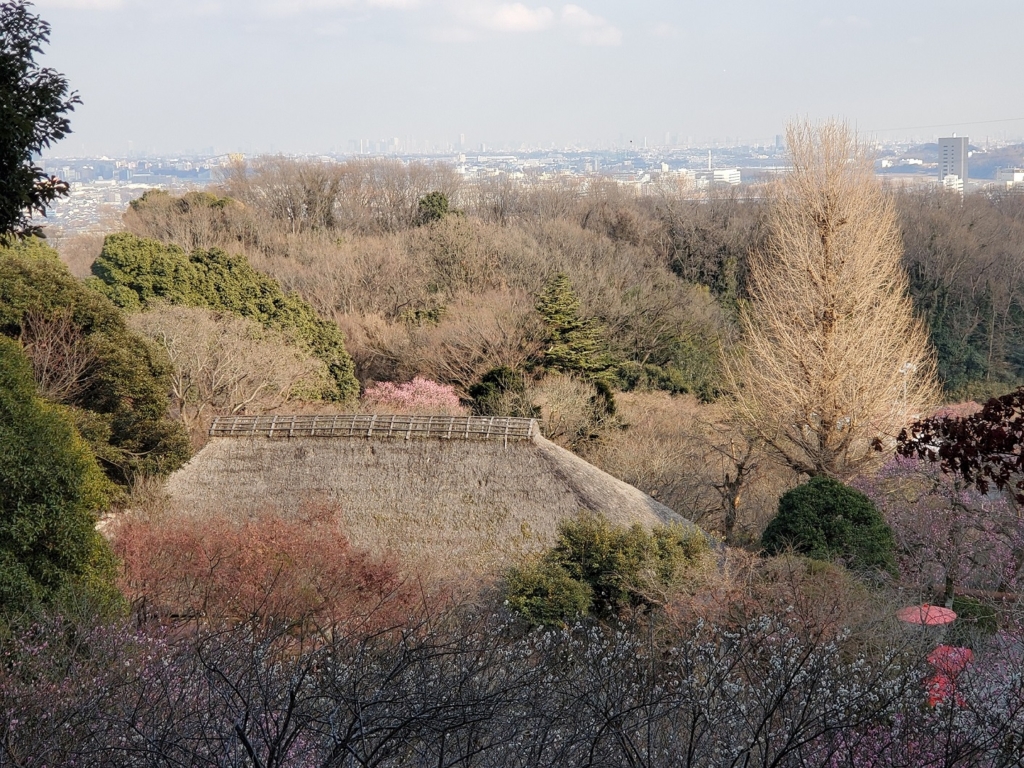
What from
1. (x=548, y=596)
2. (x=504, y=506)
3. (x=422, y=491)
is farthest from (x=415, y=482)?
(x=548, y=596)

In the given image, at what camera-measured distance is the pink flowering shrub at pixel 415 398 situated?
74.1 ft

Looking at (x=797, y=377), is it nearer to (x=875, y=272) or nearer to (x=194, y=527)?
(x=875, y=272)

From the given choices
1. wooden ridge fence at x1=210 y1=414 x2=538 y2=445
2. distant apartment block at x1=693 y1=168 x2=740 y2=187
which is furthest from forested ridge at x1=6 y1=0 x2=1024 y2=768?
distant apartment block at x1=693 y1=168 x2=740 y2=187

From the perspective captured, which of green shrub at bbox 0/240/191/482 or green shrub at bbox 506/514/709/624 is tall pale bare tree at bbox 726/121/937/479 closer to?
green shrub at bbox 506/514/709/624

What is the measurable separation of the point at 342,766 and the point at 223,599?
21.7ft

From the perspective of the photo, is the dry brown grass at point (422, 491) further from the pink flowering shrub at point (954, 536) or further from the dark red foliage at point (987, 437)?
the dark red foliage at point (987, 437)

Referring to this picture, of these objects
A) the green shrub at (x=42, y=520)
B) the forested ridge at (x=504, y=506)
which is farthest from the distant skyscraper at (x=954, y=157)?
the green shrub at (x=42, y=520)

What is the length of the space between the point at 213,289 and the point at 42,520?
1707 centimetres

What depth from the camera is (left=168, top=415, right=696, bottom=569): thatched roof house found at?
15.0 metres

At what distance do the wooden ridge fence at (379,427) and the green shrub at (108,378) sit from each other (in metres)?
1.09

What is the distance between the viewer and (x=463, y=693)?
610cm

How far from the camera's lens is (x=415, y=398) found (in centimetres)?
2350

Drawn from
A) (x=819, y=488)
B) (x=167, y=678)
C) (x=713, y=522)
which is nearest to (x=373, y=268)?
(x=713, y=522)

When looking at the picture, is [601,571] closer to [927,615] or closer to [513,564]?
[513,564]
